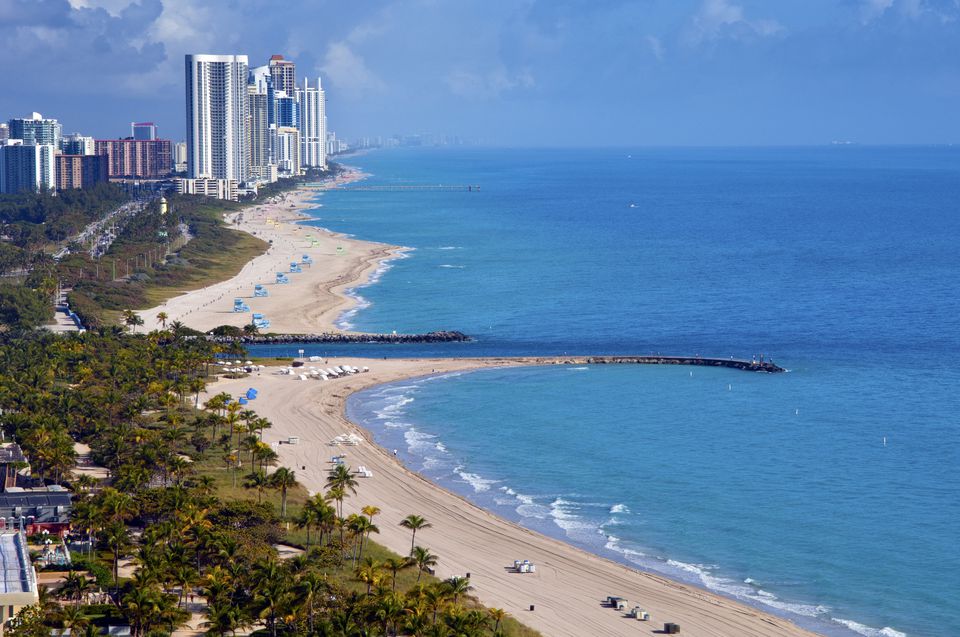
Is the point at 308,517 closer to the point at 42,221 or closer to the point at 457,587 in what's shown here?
A: the point at 457,587

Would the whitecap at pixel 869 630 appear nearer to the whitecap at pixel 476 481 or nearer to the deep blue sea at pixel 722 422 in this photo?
the deep blue sea at pixel 722 422

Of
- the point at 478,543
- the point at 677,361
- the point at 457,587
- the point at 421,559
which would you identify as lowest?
the point at 478,543

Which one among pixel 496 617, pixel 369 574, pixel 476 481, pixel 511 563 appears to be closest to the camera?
pixel 496 617

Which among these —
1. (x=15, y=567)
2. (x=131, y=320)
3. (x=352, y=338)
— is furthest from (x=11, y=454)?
(x=352, y=338)

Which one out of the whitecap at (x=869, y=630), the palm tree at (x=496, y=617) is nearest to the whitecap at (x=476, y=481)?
the palm tree at (x=496, y=617)

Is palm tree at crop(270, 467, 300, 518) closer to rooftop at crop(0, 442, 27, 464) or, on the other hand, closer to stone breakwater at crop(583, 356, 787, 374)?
rooftop at crop(0, 442, 27, 464)

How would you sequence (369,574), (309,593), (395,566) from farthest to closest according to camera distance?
1. (395,566)
2. (369,574)
3. (309,593)

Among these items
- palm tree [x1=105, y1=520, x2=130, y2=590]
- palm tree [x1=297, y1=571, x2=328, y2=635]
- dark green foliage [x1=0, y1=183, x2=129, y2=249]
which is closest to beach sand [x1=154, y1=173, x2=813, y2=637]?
palm tree [x1=297, y1=571, x2=328, y2=635]
